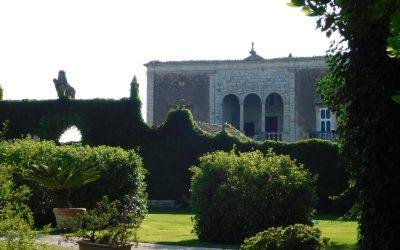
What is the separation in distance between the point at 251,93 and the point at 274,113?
2.50m

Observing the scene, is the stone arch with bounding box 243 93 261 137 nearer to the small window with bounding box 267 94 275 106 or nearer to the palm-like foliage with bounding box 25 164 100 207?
the small window with bounding box 267 94 275 106

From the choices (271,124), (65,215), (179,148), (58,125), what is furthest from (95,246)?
(271,124)

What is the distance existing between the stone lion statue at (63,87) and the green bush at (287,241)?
22.3 meters

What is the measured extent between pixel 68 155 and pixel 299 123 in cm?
2796

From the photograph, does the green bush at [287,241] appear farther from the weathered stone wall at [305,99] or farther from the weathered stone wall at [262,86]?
the weathered stone wall at [262,86]

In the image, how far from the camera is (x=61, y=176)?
53.1ft

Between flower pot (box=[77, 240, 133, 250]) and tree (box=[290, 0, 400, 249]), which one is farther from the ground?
tree (box=[290, 0, 400, 249])

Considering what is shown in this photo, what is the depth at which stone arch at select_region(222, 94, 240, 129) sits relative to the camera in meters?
46.8

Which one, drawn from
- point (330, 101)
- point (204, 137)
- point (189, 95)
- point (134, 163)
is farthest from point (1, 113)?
point (330, 101)

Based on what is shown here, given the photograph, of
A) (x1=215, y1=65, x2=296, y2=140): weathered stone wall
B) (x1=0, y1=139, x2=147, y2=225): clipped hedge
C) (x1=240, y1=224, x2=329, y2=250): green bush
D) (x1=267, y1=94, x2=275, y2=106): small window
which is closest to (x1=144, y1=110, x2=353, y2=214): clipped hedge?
(x1=0, y1=139, x2=147, y2=225): clipped hedge

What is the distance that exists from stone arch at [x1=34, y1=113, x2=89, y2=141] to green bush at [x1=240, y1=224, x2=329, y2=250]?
21102 mm

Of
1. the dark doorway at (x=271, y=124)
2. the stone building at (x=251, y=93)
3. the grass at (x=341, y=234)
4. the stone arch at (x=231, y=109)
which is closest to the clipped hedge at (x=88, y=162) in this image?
the grass at (x=341, y=234)

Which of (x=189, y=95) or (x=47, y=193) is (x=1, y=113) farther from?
(x=189, y=95)

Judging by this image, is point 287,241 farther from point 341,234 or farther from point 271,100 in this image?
point 271,100
